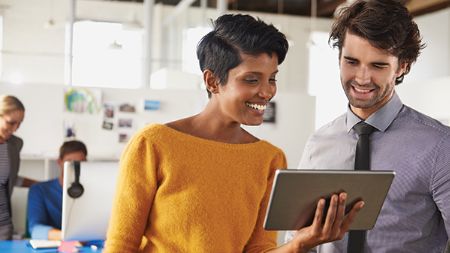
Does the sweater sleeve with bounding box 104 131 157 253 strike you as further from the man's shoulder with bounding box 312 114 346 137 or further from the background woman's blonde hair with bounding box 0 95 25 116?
the background woman's blonde hair with bounding box 0 95 25 116

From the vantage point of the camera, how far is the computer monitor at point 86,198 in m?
2.93

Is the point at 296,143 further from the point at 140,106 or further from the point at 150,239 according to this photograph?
the point at 150,239

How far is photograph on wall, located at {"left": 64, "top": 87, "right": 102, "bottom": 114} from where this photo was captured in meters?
5.25

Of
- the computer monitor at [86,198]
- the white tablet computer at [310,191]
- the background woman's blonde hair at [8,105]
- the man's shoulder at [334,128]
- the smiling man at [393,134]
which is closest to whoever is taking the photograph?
the white tablet computer at [310,191]

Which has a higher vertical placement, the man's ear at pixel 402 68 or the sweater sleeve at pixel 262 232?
the man's ear at pixel 402 68

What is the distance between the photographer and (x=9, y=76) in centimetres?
1131

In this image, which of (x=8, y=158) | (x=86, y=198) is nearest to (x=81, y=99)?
(x=8, y=158)

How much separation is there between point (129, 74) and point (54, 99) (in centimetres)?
679

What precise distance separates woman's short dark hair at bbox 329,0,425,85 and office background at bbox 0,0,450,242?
3683 millimetres

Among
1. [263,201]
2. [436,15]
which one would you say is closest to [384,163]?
[263,201]

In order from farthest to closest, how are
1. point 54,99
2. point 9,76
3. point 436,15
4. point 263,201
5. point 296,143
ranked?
1. point 436,15
2. point 9,76
3. point 296,143
4. point 54,99
5. point 263,201

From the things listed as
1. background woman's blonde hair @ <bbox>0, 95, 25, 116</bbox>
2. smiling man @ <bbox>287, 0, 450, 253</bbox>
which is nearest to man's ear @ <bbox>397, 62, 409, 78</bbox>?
smiling man @ <bbox>287, 0, 450, 253</bbox>

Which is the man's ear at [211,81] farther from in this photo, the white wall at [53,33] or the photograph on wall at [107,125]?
the white wall at [53,33]

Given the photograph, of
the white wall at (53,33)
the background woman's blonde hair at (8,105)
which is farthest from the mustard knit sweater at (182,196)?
the white wall at (53,33)
